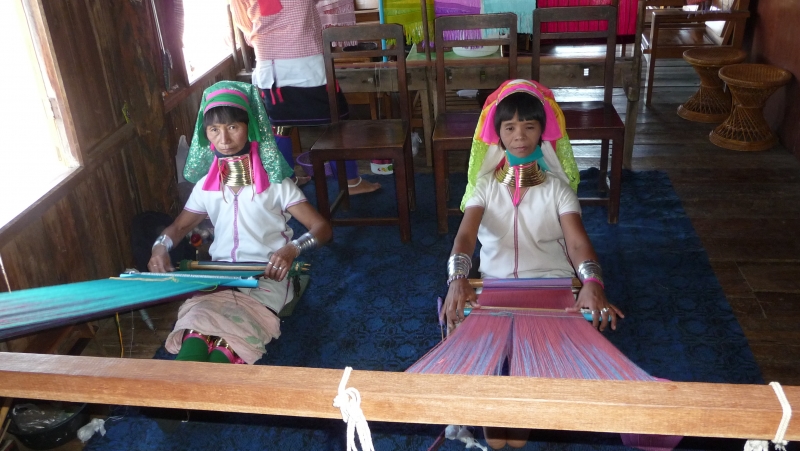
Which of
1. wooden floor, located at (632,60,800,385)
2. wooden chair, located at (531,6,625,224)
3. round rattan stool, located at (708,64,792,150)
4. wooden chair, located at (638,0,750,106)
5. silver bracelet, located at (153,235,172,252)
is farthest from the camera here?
wooden chair, located at (638,0,750,106)

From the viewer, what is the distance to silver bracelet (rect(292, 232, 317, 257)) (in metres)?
2.29

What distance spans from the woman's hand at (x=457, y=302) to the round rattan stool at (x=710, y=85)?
12.1ft

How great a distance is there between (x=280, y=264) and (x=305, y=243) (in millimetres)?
184

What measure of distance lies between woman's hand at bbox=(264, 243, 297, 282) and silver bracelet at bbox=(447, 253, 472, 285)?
577mm

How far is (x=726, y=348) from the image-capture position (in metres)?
2.46

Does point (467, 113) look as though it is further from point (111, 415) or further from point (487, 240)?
point (111, 415)

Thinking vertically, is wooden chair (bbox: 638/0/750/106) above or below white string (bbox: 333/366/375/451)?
below

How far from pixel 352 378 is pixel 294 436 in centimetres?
134

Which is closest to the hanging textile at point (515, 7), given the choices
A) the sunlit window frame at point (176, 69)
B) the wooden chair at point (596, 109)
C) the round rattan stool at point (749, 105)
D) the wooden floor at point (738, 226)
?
the wooden chair at point (596, 109)

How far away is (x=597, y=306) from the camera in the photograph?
5.86 feet

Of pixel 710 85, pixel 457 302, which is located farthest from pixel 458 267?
pixel 710 85

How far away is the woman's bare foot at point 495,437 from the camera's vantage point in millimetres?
2008

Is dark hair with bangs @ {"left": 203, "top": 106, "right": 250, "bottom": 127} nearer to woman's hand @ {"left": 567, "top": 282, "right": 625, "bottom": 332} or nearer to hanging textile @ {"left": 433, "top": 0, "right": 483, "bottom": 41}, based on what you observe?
woman's hand @ {"left": 567, "top": 282, "right": 625, "bottom": 332}

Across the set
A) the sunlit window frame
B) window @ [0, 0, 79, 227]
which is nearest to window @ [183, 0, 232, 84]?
the sunlit window frame
